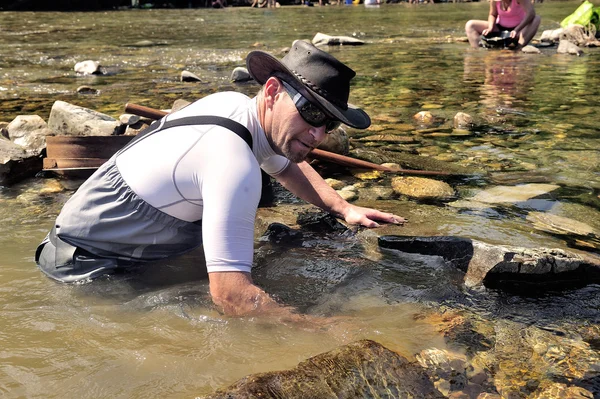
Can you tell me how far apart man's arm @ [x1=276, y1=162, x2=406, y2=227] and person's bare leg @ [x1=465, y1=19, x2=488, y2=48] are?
37.0ft

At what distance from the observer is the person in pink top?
1289 cm

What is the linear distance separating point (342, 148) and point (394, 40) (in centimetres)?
1227

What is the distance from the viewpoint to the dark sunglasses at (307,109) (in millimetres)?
2850

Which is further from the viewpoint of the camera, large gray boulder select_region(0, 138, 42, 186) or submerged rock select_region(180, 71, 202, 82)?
submerged rock select_region(180, 71, 202, 82)

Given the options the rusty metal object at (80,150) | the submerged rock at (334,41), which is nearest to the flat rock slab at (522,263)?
the rusty metal object at (80,150)

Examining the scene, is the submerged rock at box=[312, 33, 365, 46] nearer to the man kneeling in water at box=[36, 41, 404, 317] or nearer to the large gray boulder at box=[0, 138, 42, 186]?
the large gray boulder at box=[0, 138, 42, 186]

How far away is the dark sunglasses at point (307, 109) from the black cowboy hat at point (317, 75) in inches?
0.9

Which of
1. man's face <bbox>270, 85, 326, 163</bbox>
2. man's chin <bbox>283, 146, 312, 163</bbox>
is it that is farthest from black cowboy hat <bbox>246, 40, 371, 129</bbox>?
man's chin <bbox>283, 146, 312, 163</bbox>

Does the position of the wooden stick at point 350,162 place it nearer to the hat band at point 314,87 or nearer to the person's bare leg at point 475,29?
the hat band at point 314,87

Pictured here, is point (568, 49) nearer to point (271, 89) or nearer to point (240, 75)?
point (240, 75)

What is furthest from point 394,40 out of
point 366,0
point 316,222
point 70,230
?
point 366,0

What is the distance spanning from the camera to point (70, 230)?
3.28m

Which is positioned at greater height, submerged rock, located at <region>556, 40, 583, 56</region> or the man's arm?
submerged rock, located at <region>556, 40, 583, 56</region>

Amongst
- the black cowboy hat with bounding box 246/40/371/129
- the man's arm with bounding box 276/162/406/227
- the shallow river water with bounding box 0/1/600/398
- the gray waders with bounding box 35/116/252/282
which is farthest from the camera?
the man's arm with bounding box 276/162/406/227
